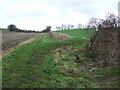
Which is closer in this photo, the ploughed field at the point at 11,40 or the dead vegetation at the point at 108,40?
the dead vegetation at the point at 108,40

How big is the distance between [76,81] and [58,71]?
7.40ft

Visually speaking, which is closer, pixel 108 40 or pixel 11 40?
pixel 108 40

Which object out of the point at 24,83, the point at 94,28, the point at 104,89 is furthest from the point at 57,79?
the point at 94,28

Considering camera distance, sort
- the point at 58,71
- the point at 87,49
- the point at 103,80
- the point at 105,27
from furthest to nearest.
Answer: the point at 87,49, the point at 105,27, the point at 58,71, the point at 103,80

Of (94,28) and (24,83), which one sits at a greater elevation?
(94,28)

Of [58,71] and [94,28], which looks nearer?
[58,71]

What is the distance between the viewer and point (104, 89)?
9.55m

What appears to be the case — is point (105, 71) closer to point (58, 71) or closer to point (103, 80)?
point (103, 80)

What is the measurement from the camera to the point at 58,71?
1275 centimetres

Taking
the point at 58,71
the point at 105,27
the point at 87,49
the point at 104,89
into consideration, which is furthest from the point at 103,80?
the point at 87,49

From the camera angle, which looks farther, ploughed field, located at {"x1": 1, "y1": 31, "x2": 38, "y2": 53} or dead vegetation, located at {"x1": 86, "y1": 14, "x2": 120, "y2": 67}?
ploughed field, located at {"x1": 1, "y1": 31, "x2": 38, "y2": 53}

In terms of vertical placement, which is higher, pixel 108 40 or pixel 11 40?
pixel 108 40

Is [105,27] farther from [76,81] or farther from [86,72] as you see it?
[76,81]

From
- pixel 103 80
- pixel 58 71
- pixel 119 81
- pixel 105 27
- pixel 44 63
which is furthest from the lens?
pixel 44 63
